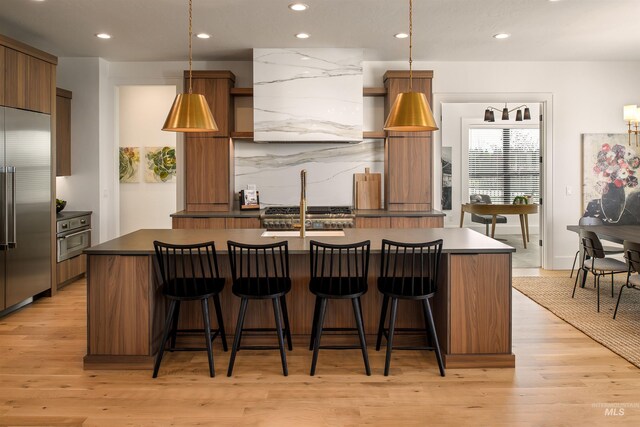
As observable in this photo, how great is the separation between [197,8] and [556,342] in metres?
4.01

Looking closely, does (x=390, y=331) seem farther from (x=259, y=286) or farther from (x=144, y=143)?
(x=144, y=143)

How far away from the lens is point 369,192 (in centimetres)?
656

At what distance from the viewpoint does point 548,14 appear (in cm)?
479

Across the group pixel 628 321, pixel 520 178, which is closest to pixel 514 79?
pixel 628 321

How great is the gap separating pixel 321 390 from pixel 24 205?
3459 millimetres

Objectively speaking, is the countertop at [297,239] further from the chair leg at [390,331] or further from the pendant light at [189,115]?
the pendant light at [189,115]

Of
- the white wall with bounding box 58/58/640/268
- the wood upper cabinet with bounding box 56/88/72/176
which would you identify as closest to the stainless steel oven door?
the white wall with bounding box 58/58/640/268

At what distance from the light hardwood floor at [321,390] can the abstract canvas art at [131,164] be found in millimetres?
4480

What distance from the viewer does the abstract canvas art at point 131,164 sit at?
8250 millimetres

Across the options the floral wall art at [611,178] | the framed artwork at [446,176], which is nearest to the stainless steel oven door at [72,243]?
the floral wall art at [611,178]

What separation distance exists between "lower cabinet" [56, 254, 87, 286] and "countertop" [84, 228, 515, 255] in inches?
83.2

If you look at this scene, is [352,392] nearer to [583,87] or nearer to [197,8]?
[197,8]

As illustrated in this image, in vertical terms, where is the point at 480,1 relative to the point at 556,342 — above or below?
above

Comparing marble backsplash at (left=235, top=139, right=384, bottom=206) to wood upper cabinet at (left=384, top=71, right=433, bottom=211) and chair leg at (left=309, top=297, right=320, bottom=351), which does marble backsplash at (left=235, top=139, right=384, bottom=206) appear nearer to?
wood upper cabinet at (left=384, top=71, right=433, bottom=211)
